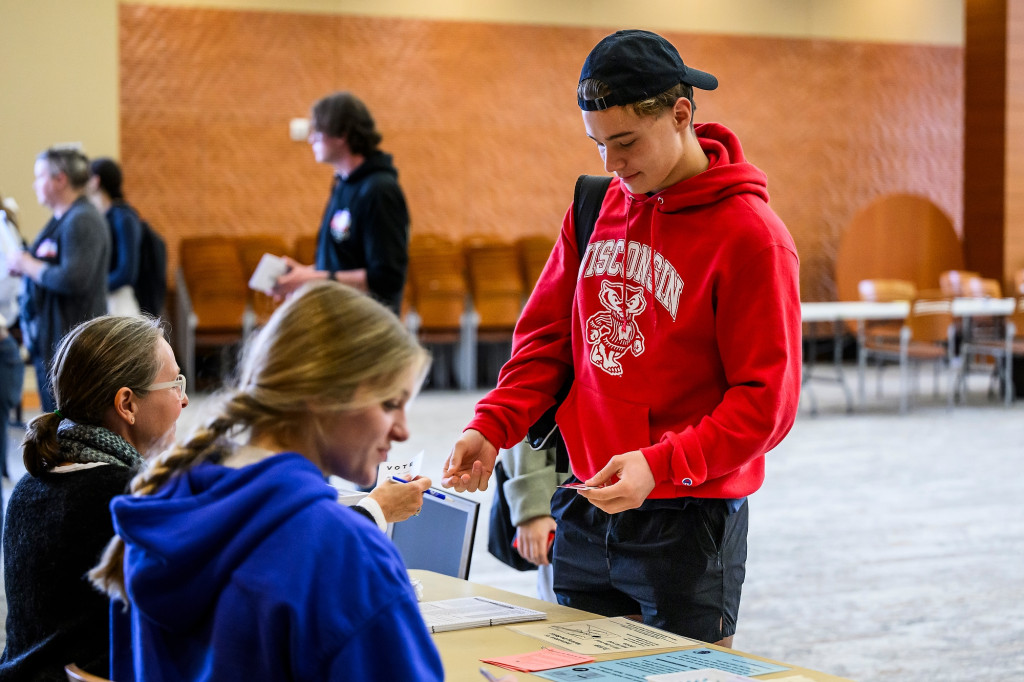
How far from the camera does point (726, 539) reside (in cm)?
185

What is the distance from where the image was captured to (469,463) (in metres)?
1.95

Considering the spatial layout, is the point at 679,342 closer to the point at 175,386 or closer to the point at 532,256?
the point at 175,386

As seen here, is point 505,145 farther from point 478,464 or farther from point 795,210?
point 478,464

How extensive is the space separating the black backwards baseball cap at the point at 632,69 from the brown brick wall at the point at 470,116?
9225 millimetres

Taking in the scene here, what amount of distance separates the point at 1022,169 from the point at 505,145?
509 cm

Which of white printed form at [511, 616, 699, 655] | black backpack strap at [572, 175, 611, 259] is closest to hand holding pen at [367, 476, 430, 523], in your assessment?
white printed form at [511, 616, 699, 655]

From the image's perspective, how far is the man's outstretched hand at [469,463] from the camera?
1.92 meters

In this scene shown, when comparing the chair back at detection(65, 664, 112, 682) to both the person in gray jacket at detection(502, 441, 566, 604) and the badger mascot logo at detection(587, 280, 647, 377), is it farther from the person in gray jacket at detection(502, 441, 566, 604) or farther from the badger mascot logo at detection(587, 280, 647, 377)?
the person in gray jacket at detection(502, 441, 566, 604)

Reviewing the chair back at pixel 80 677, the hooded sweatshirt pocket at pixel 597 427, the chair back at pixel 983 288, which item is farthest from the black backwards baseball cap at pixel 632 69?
the chair back at pixel 983 288

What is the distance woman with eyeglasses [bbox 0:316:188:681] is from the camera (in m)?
1.82

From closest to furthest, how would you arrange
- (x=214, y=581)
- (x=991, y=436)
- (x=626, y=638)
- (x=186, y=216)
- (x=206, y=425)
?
(x=214, y=581) → (x=206, y=425) → (x=626, y=638) → (x=991, y=436) → (x=186, y=216)

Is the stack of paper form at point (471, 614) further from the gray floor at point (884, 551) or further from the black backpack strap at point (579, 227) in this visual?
the gray floor at point (884, 551)

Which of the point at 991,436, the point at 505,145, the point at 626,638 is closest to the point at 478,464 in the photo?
the point at 626,638

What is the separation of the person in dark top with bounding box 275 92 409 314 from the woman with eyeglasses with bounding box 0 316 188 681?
188 cm
